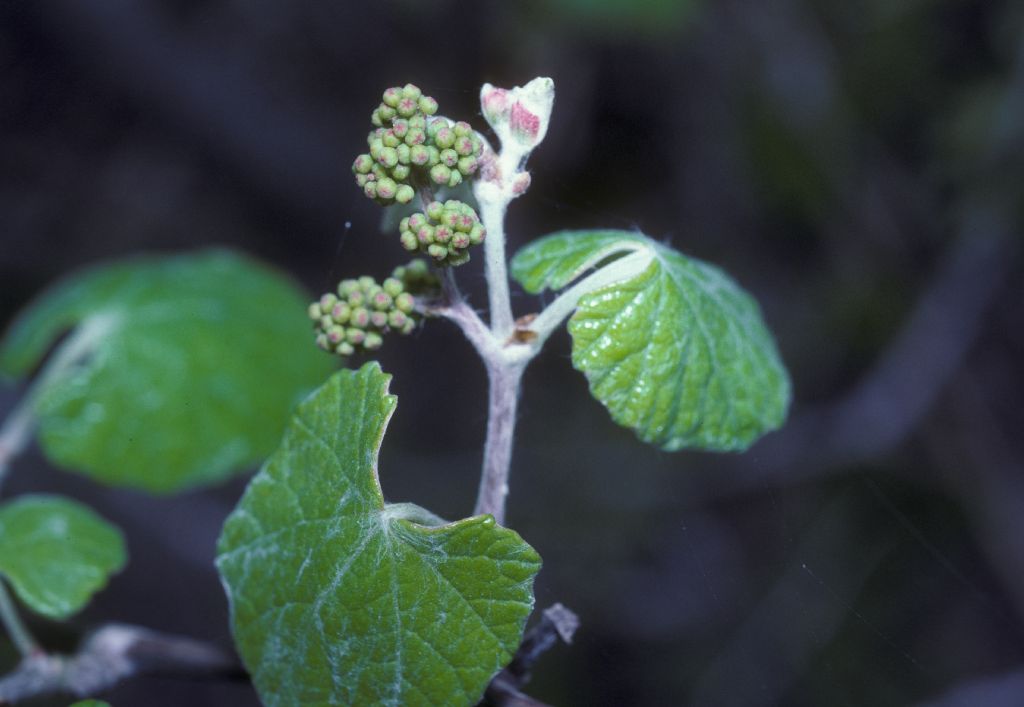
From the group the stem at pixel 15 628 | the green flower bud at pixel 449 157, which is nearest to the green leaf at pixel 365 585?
the green flower bud at pixel 449 157

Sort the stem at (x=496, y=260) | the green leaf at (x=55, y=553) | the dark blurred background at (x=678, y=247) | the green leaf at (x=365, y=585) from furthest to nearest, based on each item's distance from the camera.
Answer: the dark blurred background at (x=678, y=247)
the green leaf at (x=55, y=553)
the stem at (x=496, y=260)
the green leaf at (x=365, y=585)

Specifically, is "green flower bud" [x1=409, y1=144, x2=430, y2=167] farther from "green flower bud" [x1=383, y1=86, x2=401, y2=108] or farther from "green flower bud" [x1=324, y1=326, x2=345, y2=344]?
"green flower bud" [x1=324, y1=326, x2=345, y2=344]

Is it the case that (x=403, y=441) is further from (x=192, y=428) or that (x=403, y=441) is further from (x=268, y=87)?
(x=192, y=428)

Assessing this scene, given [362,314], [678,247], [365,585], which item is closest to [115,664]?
[365,585]

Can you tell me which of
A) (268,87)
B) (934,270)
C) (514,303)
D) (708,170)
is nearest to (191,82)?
(268,87)

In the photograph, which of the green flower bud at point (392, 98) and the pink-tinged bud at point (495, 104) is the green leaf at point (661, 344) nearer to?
the pink-tinged bud at point (495, 104)
